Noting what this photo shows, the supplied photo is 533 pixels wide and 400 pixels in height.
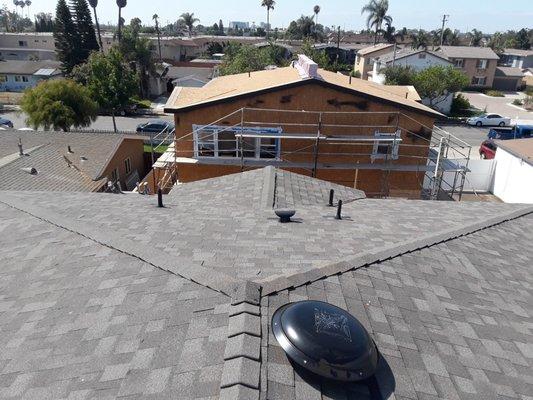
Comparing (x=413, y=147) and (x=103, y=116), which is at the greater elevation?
(x=413, y=147)

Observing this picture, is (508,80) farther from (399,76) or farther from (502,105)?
(399,76)

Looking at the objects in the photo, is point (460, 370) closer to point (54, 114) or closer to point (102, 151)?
point (102, 151)

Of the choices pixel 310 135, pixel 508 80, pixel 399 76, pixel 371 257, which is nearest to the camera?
pixel 371 257

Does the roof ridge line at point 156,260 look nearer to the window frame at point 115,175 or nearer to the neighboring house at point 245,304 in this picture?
the neighboring house at point 245,304

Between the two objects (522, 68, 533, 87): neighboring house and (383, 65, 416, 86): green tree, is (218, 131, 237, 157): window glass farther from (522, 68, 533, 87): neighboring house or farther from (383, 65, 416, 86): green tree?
(522, 68, 533, 87): neighboring house

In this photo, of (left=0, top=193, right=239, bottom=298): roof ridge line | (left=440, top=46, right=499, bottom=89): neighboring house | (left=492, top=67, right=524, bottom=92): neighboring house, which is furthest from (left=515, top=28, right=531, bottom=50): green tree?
(left=0, top=193, right=239, bottom=298): roof ridge line

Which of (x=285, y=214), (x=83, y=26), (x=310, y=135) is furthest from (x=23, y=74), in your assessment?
(x=285, y=214)

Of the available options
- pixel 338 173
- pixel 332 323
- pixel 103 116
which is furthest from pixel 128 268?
pixel 103 116
